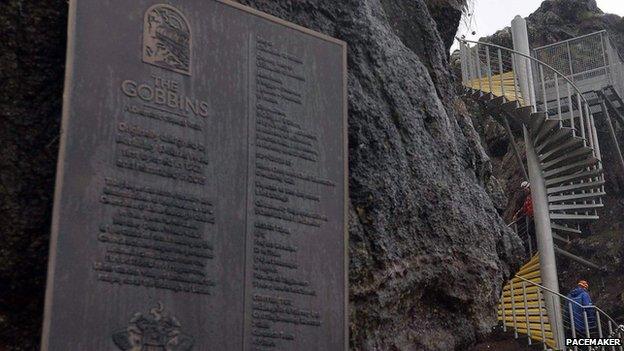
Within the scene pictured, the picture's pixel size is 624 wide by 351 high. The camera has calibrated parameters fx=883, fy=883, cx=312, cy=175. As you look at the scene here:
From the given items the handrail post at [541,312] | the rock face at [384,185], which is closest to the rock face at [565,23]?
the handrail post at [541,312]

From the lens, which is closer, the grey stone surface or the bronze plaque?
the bronze plaque

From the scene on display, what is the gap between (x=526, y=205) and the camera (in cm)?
1647

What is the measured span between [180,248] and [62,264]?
60cm

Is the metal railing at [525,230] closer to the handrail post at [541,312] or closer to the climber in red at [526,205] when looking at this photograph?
the climber in red at [526,205]

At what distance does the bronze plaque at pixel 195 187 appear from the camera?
394 cm

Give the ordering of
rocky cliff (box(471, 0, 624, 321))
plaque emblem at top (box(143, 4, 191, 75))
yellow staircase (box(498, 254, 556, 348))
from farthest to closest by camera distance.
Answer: rocky cliff (box(471, 0, 624, 321)) → yellow staircase (box(498, 254, 556, 348)) → plaque emblem at top (box(143, 4, 191, 75))

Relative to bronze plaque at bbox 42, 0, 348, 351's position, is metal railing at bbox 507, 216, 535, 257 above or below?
above

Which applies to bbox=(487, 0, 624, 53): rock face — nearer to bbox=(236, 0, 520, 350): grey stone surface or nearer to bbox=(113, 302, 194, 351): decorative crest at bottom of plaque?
bbox=(236, 0, 520, 350): grey stone surface

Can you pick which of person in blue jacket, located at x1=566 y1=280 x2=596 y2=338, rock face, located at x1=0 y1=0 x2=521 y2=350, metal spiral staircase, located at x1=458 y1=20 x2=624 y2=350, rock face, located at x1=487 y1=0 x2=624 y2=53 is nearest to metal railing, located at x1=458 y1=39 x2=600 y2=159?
metal spiral staircase, located at x1=458 y1=20 x2=624 y2=350

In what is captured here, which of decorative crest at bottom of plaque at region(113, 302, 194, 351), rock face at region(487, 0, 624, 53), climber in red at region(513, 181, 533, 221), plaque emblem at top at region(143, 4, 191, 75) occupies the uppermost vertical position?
rock face at region(487, 0, 624, 53)

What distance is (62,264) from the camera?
3.82 m

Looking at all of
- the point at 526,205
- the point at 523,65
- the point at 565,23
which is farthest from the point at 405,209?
the point at 565,23

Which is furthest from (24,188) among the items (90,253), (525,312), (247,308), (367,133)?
(525,312)

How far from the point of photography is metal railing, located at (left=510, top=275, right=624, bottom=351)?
12266mm
